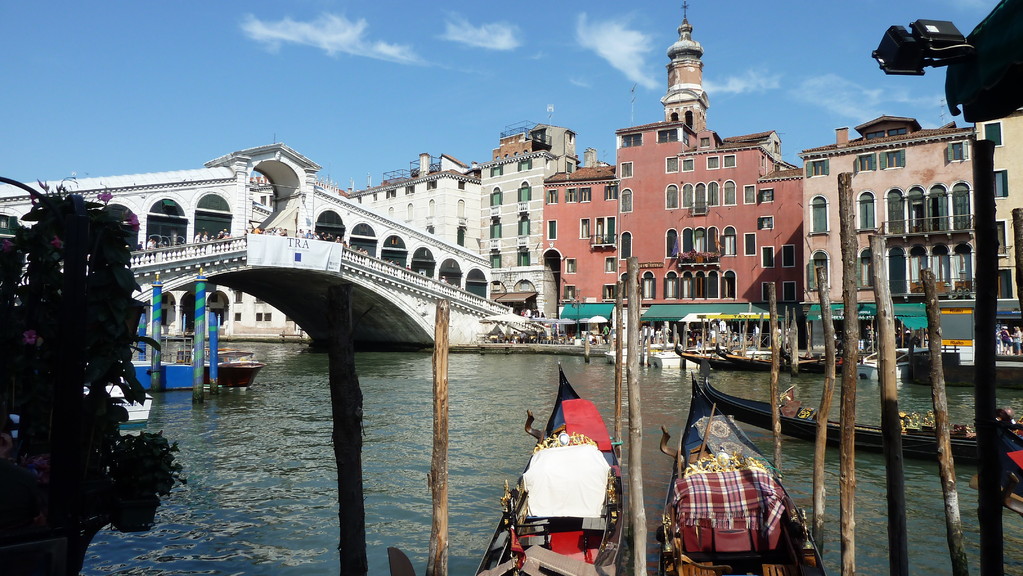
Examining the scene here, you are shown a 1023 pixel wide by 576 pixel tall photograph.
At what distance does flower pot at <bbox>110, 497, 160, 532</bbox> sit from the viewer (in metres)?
4.04

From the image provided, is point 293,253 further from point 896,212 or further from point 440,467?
point 440,467

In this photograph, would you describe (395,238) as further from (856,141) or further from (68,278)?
(68,278)

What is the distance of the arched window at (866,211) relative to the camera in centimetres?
2656

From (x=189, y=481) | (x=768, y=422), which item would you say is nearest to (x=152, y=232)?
(x=189, y=481)

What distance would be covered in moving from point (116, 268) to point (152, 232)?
77.7ft

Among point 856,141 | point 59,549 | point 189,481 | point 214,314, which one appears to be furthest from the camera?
point 856,141

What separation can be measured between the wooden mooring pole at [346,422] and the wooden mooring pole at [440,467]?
1.04m

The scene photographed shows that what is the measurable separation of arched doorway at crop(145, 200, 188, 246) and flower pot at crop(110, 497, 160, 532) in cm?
2273

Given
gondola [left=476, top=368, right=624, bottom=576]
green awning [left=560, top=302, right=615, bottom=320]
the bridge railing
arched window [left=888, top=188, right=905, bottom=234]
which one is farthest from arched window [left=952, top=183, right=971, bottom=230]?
the bridge railing

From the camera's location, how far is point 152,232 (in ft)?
82.6

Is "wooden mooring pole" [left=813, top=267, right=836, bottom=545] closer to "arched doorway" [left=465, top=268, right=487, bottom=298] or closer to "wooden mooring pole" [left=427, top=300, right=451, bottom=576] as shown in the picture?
"wooden mooring pole" [left=427, top=300, right=451, bottom=576]

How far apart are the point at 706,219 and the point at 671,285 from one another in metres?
3.24

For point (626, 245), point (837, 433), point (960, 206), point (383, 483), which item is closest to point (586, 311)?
point (626, 245)

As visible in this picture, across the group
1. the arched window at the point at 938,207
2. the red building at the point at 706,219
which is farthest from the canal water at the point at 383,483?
the red building at the point at 706,219
